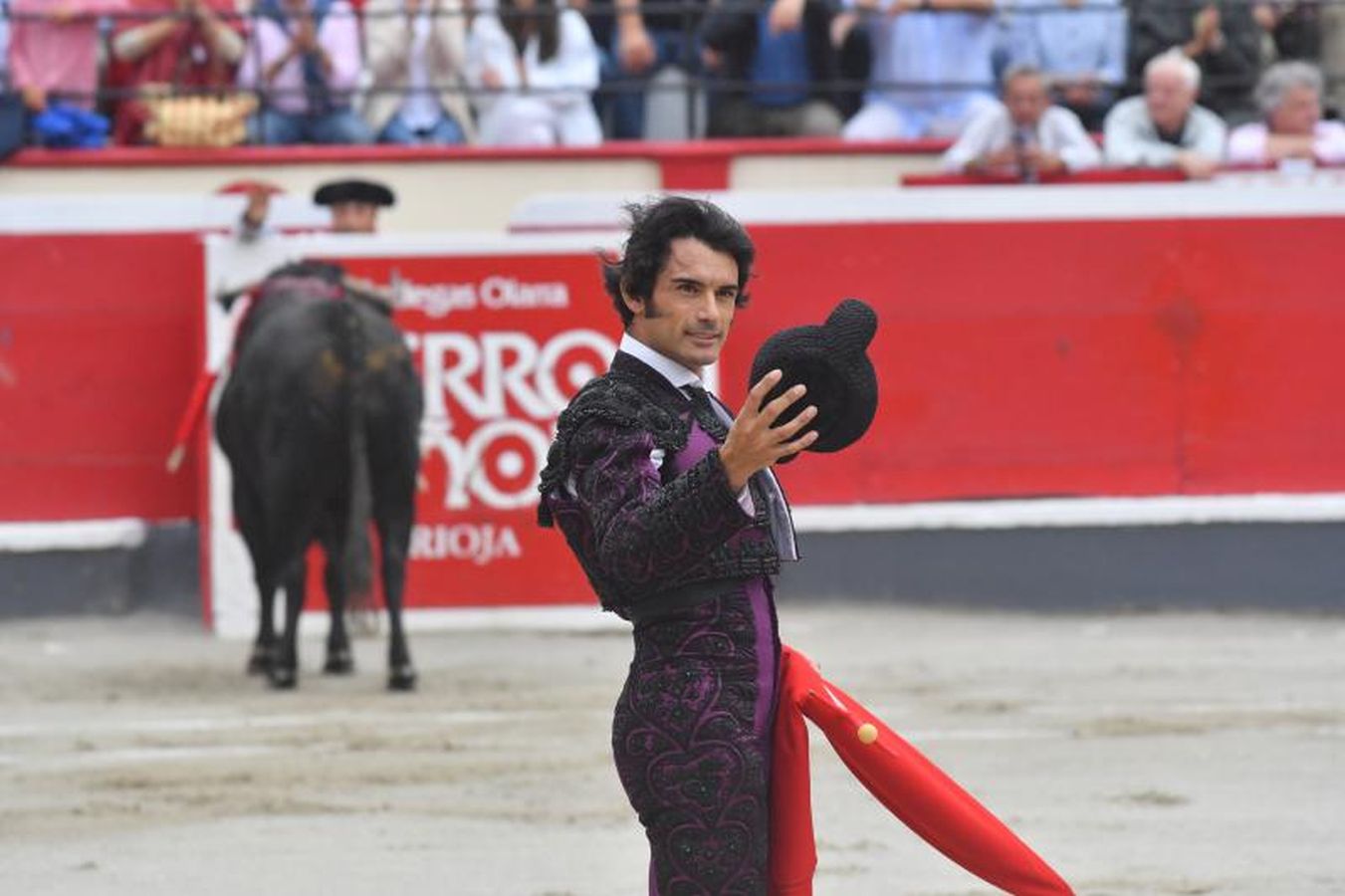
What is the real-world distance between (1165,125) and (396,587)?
385 centimetres

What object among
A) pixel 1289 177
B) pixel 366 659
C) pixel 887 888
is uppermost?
pixel 1289 177

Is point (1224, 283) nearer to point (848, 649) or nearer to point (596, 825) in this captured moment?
point (848, 649)

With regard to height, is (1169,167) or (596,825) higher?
(1169,167)

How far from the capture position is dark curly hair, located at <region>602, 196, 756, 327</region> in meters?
3.47

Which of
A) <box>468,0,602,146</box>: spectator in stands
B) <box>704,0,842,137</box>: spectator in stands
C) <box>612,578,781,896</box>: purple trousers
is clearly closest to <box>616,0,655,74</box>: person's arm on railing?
<box>468,0,602,146</box>: spectator in stands

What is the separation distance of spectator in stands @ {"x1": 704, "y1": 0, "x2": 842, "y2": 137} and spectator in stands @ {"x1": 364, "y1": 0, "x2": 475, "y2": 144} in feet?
3.26

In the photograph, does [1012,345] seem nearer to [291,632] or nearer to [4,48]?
[291,632]

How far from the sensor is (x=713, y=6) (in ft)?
36.8

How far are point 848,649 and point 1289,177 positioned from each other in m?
2.65

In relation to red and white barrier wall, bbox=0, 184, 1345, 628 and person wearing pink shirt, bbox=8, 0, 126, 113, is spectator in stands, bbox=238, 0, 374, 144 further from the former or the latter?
red and white barrier wall, bbox=0, 184, 1345, 628

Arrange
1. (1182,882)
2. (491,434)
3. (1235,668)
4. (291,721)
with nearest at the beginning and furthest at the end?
(1182,882) < (291,721) < (1235,668) < (491,434)

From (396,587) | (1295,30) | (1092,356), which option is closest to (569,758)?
(396,587)

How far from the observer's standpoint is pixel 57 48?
11.2 metres

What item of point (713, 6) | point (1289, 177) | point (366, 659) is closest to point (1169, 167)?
point (1289, 177)
